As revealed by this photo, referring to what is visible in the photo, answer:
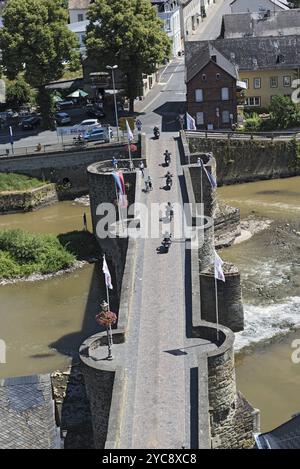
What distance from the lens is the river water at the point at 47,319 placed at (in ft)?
127

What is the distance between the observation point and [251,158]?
6353 centimetres

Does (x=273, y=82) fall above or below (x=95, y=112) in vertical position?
above

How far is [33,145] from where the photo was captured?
6600 centimetres

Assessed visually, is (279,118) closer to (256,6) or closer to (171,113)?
(171,113)

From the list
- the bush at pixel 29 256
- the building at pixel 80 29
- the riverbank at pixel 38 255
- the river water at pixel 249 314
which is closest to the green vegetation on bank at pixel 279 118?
the river water at pixel 249 314

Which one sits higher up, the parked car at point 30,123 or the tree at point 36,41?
the tree at point 36,41

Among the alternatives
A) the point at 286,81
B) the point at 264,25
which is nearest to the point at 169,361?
the point at 286,81

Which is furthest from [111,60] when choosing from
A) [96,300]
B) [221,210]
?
[96,300]

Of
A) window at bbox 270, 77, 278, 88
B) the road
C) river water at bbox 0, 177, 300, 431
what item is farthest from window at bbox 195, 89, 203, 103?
the road

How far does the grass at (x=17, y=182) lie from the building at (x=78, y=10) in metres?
38.0

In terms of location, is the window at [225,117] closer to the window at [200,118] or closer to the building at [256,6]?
the window at [200,118]

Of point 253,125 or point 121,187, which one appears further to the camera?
point 253,125

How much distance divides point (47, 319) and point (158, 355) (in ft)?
48.5

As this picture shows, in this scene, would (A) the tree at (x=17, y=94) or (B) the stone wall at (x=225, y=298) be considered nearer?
(B) the stone wall at (x=225, y=298)
